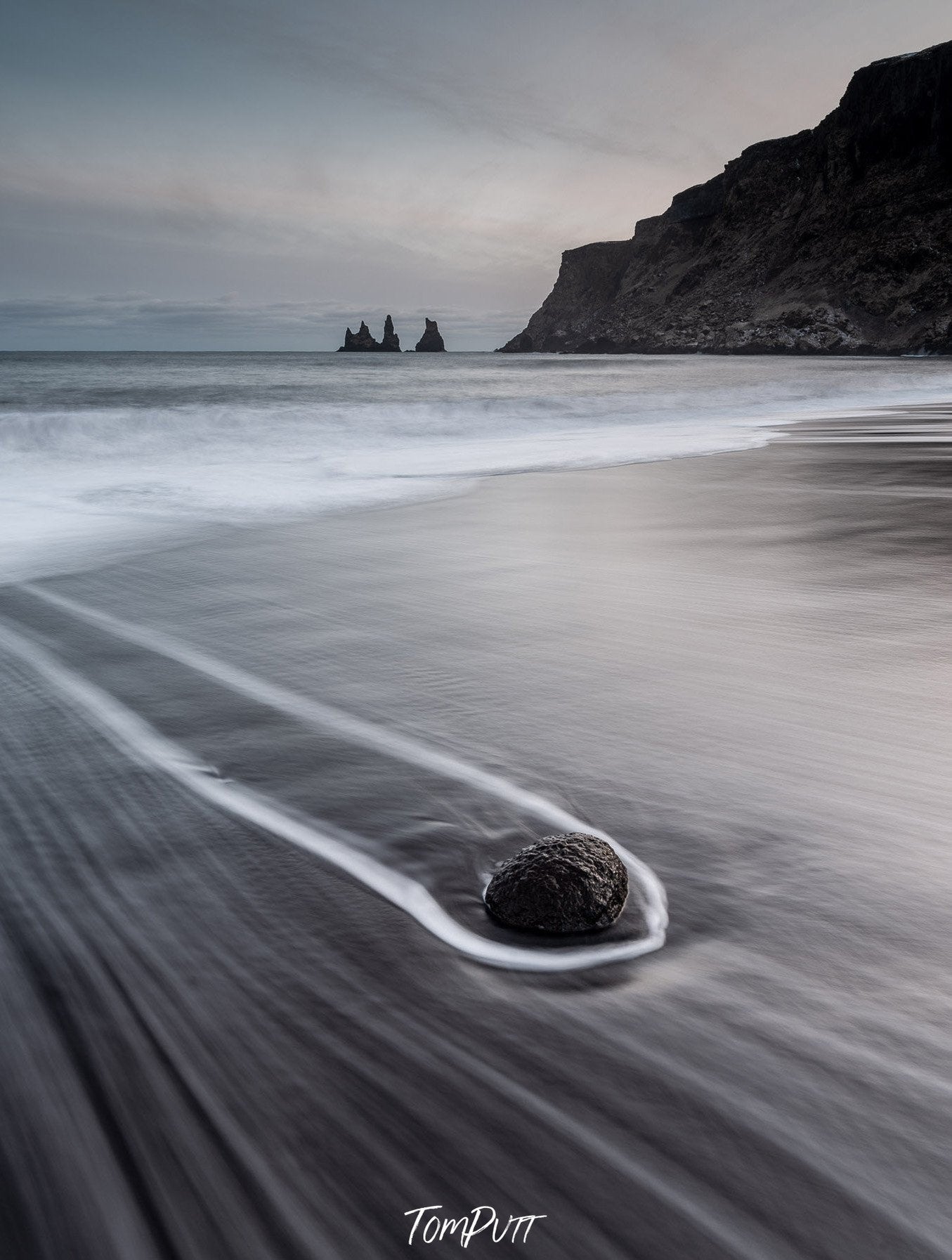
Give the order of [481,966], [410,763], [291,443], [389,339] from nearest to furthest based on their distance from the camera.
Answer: [481,966], [410,763], [291,443], [389,339]

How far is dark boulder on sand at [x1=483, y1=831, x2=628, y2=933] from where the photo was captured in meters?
1.40

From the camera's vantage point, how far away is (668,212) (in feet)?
350

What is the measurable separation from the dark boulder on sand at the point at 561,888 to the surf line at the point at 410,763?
0.04 metres

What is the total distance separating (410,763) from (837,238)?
82.1 meters

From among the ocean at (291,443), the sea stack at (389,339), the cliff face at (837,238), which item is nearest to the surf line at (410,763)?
the ocean at (291,443)

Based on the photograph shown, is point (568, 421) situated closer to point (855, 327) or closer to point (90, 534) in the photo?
point (90, 534)

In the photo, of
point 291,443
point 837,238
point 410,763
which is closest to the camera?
point 410,763

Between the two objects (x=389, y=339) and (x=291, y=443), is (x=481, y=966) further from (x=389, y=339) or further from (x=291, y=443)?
(x=389, y=339)

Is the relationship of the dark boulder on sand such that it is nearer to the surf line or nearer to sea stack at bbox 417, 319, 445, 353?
the surf line

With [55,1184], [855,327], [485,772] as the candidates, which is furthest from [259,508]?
[855,327]

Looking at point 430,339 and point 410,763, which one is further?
point 430,339

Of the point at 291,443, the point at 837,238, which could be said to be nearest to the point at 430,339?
the point at 837,238

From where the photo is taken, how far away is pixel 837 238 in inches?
2849

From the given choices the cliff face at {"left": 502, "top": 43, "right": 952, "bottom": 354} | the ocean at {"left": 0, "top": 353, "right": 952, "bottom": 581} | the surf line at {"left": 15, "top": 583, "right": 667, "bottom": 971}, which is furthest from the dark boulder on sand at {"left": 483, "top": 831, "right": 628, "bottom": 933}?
the cliff face at {"left": 502, "top": 43, "right": 952, "bottom": 354}
